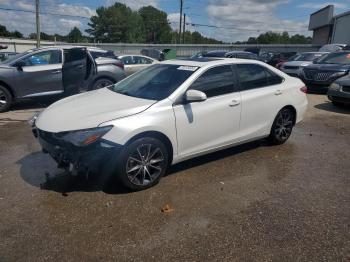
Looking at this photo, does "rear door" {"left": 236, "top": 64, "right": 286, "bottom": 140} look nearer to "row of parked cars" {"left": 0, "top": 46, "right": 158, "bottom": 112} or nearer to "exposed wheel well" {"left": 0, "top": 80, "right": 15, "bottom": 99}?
"row of parked cars" {"left": 0, "top": 46, "right": 158, "bottom": 112}

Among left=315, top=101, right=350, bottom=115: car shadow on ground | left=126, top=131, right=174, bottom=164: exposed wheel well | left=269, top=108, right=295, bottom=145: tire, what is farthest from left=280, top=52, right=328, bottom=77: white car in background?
left=126, top=131, right=174, bottom=164: exposed wheel well

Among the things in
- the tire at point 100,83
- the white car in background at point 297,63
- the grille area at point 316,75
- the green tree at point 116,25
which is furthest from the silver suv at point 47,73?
the green tree at point 116,25

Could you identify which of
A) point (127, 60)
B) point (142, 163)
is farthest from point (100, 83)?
point (142, 163)

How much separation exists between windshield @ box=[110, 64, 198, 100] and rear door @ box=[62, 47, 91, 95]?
369 cm

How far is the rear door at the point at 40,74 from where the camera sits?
Answer: 8.83 metres

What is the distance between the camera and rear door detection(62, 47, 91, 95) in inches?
338

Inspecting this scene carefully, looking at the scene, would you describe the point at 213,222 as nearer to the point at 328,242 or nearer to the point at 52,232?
the point at 328,242

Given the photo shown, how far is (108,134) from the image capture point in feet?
12.3

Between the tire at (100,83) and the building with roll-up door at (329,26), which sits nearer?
the tire at (100,83)

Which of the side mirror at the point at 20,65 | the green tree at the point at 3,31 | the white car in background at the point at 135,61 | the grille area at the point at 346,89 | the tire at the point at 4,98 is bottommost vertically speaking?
the tire at the point at 4,98

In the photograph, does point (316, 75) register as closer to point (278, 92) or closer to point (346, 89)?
point (346, 89)

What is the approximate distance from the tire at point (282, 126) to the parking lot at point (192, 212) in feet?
1.34

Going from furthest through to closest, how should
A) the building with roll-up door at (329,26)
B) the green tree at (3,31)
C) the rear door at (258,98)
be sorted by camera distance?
the green tree at (3,31) < the building with roll-up door at (329,26) < the rear door at (258,98)

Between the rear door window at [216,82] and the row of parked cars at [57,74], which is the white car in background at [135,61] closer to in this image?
the row of parked cars at [57,74]
